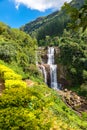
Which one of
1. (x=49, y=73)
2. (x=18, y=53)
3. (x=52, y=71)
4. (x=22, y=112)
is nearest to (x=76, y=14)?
(x=22, y=112)

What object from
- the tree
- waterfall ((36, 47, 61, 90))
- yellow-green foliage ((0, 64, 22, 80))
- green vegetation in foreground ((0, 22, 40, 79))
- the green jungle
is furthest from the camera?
waterfall ((36, 47, 61, 90))

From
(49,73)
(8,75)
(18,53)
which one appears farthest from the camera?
(49,73)

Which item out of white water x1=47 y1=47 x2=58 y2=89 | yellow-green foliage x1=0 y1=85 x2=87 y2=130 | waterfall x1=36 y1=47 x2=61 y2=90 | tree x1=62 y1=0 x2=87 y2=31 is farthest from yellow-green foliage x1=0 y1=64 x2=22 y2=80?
white water x1=47 y1=47 x2=58 y2=89

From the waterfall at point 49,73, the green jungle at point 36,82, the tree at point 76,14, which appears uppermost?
the tree at point 76,14

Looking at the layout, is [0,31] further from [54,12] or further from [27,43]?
[54,12]

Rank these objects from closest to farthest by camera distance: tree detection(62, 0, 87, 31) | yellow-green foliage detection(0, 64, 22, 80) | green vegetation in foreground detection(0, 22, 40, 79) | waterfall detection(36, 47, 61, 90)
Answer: tree detection(62, 0, 87, 31) < yellow-green foliage detection(0, 64, 22, 80) < green vegetation in foreground detection(0, 22, 40, 79) < waterfall detection(36, 47, 61, 90)

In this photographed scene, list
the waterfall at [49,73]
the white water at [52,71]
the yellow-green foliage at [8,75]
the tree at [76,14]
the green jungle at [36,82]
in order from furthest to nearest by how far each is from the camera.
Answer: the white water at [52,71], the waterfall at [49,73], the yellow-green foliage at [8,75], the green jungle at [36,82], the tree at [76,14]

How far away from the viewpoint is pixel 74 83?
2279 inches

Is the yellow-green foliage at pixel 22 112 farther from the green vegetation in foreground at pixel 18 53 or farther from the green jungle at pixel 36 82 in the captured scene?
the green vegetation in foreground at pixel 18 53

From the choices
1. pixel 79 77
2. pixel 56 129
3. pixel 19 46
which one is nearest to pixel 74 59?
pixel 79 77

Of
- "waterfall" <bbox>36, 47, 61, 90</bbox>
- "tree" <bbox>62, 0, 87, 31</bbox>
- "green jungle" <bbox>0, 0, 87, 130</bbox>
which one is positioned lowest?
"waterfall" <bbox>36, 47, 61, 90</bbox>

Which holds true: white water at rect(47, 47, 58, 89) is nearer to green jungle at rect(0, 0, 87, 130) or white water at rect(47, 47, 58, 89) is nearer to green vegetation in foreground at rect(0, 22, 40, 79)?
green jungle at rect(0, 0, 87, 130)

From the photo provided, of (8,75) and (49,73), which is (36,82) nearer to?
(8,75)

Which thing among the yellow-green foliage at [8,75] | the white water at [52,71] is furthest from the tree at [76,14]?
the white water at [52,71]
